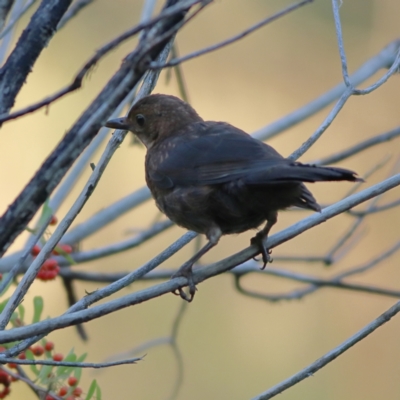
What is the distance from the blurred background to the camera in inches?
250

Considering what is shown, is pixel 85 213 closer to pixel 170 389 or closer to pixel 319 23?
pixel 170 389

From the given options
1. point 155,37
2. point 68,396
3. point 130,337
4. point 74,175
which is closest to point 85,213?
point 130,337

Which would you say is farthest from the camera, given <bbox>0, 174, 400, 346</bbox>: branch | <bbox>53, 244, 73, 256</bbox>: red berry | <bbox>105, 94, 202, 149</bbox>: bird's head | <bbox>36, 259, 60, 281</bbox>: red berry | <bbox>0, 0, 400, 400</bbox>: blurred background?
<bbox>0, 0, 400, 400</bbox>: blurred background

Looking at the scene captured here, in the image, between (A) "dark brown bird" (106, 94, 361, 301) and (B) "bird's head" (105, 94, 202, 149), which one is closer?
(A) "dark brown bird" (106, 94, 361, 301)

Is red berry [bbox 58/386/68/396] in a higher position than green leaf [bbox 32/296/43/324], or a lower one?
lower

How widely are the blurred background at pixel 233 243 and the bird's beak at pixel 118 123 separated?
2.49m

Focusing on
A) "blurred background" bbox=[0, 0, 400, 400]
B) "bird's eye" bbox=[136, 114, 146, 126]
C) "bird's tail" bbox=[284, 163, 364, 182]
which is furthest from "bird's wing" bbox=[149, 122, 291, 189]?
"blurred background" bbox=[0, 0, 400, 400]

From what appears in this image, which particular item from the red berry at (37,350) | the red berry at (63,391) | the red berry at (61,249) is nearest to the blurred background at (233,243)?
the red berry at (61,249)

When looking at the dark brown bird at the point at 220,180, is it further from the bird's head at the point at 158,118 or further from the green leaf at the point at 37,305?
the green leaf at the point at 37,305

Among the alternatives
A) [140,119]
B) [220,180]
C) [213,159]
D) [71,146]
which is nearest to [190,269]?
[220,180]

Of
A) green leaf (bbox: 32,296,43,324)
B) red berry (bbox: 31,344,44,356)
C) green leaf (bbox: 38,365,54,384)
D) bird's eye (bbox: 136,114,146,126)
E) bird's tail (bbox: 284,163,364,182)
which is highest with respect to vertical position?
bird's eye (bbox: 136,114,146,126)

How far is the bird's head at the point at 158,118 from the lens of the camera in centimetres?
365

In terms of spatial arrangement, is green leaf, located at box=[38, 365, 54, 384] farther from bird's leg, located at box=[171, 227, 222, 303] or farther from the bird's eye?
the bird's eye

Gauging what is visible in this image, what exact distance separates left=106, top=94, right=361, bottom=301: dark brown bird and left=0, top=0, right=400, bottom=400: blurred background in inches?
109
